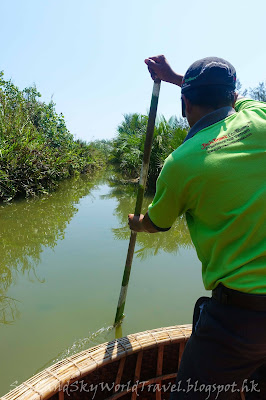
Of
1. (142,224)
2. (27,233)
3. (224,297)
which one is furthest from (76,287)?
(224,297)

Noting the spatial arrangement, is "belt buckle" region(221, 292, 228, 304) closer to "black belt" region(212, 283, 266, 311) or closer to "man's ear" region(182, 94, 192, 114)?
"black belt" region(212, 283, 266, 311)

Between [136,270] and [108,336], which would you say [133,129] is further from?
[108,336]

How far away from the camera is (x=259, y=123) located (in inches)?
36.4

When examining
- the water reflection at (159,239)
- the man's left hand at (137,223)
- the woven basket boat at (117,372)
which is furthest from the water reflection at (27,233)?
the man's left hand at (137,223)

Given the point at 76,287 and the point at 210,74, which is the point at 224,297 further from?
the point at 76,287

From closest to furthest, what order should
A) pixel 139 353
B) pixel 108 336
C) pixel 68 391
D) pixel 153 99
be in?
1. pixel 68 391
2. pixel 139 353
3. pixel 153 99
4. pixel 108 336

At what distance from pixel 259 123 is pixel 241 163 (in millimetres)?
157

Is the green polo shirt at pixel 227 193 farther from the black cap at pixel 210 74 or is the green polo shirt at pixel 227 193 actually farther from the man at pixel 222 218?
the black cap at pixel 210 74

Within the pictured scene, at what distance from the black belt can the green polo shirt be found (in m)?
0.02

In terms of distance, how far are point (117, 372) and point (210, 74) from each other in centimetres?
154

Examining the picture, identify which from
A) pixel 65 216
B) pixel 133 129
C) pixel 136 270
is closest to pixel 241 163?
pixel 136 270

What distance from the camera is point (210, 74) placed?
99 cm

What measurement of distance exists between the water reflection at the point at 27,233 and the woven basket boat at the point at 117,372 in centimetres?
140

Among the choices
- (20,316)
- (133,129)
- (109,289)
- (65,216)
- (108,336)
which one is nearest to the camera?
(108,336)
